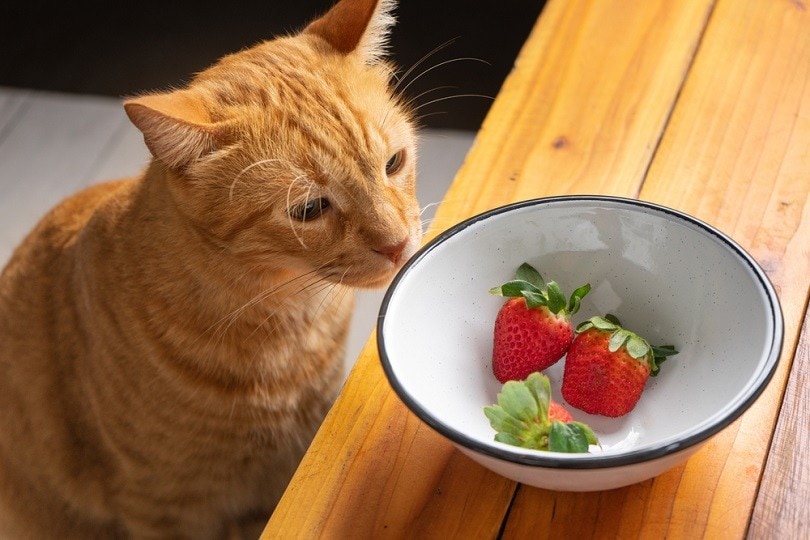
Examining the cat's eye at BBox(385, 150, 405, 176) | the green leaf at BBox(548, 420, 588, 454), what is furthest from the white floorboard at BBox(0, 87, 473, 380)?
the green leaf at BBox(548, 420, 588, 454)

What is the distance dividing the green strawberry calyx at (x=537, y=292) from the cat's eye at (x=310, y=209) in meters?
0.23

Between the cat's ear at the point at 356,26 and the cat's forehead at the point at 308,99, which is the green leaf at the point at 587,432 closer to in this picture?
the cat's forehead at the point at 308,99

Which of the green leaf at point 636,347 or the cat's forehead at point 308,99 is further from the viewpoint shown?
the cat's forehead at point 308,99

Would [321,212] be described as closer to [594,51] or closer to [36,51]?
[594,51]

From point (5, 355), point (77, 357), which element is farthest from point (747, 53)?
point (5, 355)

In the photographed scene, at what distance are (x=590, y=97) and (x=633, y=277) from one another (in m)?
0.40

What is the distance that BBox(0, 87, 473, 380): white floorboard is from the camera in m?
2.34

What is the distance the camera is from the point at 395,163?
112 cm

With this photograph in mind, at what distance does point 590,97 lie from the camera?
1.28 m

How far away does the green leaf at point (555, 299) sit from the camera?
0.89m

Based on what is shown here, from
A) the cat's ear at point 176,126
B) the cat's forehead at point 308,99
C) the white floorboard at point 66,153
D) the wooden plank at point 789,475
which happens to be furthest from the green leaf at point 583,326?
the white floorboard at point 66,153

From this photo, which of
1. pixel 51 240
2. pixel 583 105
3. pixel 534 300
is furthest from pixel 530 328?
pixel 51 240

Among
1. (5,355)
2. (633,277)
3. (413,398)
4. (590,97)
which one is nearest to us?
(413,398)

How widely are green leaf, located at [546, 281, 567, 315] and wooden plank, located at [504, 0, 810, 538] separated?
182 millimetres
